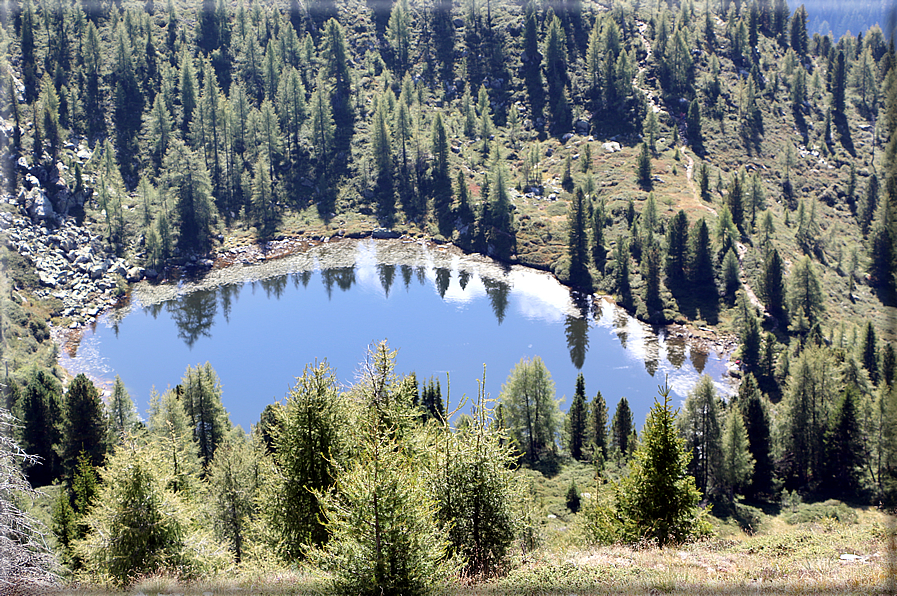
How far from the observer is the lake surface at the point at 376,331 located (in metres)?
93.5

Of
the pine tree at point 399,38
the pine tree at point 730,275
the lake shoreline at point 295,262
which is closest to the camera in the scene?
the pine tree at point 730,275

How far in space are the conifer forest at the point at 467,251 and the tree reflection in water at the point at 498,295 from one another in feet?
30.6

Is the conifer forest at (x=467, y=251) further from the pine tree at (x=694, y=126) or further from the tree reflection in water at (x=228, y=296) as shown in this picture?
the tree reflection in water at (x=228, y=296)

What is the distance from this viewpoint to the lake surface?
93500 mm

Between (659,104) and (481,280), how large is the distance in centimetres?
7181

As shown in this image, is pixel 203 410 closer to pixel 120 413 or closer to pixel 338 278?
pixel 120 413

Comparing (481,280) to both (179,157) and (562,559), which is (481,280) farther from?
(562,559)

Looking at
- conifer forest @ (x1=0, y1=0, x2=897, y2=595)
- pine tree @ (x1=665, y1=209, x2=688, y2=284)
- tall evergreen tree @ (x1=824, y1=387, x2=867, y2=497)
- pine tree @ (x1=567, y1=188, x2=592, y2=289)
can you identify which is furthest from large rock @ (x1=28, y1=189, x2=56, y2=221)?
tall evergreen tree @ (x1=824, y1=387, x2=867, y2=497)

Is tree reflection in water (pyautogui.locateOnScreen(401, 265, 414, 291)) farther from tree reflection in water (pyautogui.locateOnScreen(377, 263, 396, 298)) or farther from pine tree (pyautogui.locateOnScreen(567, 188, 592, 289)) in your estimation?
pine tree (pyautogui.locateOnScreen(567, 188, 592, 289))

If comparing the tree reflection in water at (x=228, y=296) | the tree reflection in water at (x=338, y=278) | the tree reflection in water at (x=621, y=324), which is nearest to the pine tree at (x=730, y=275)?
the tree reflection in water at (x=621, y=324)

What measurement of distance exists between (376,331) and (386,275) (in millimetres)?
23344

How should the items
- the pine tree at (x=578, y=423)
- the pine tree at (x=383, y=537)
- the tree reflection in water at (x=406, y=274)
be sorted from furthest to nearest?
the tree reflection in water at (x=406, y=274) → the pine tree at (x=578, y=423) → the pine tree at (x=383, y=537)

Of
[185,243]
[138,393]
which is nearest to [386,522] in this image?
[138,393]

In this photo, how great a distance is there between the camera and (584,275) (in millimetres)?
121750
